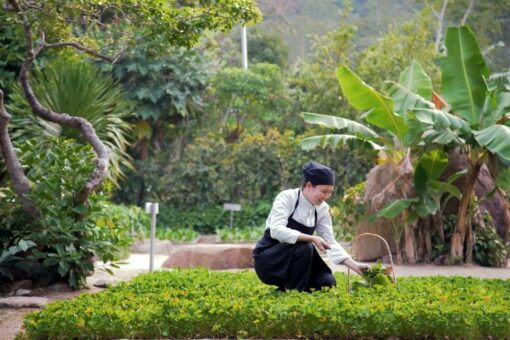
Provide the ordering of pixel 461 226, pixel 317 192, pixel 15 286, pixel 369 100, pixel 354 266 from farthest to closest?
1. pixel 461 226
2. pixel 369 100
3. pixel 15 286
4. pixel 317 192
5. pixel 354 266

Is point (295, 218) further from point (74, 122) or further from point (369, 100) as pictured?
point (369, 100)

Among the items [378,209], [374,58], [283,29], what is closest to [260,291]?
[378,209]

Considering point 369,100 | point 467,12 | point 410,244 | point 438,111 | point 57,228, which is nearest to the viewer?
point 57,228

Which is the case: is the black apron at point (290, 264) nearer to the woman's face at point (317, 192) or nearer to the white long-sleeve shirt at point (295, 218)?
the white long-sleeve shirt at point (295, 218)

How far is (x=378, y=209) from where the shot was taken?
1416cm

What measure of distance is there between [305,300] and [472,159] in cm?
748

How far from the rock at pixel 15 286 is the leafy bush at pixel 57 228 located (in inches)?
3.0

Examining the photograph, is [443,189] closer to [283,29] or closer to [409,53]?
[409,53]

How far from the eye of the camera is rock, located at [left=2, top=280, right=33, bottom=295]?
9852 millimetres

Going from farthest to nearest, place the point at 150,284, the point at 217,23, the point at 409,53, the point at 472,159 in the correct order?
the point at 409,53 < the point at 472,159 < the point at 217,23 < the point at 150,284

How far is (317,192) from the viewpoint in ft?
24.3

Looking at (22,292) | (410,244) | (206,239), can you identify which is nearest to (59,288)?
(22,292)

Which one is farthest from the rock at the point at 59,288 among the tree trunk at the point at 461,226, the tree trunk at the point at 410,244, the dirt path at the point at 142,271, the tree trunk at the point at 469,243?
the tree trunk at the point at 469,243

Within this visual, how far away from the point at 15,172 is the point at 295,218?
4.01 m
